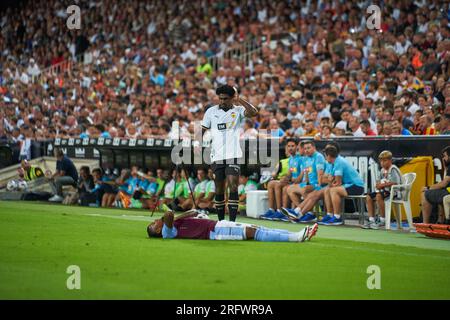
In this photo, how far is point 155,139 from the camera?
2161cm

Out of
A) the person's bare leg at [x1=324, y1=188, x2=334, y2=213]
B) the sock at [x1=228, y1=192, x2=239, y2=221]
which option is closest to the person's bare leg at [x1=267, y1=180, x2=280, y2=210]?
the person's bare leg at [x1=324, y1=188, x2=334, y2=213]

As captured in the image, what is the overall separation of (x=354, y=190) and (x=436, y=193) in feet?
7.47

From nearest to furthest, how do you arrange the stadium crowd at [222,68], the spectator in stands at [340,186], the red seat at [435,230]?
the red seat at [435,230], the spectator in stands at [340,186], the stadium crowd at [222,68]

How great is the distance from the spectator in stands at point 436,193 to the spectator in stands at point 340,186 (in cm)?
185

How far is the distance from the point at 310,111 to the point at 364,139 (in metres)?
3.22

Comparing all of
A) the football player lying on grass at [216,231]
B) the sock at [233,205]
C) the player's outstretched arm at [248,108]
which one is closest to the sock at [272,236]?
the football player lying on grass at [216,231]

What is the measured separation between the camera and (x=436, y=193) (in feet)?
48.1

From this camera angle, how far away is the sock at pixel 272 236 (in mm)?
11938

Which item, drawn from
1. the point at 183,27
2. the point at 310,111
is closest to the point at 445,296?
the point at 310,111

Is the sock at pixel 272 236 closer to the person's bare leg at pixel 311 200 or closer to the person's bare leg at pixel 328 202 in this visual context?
the person's bare leg at pixel 328 202

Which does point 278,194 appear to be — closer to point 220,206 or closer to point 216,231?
point 220,206

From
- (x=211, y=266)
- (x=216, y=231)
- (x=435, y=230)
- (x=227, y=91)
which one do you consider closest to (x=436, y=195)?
(x=435, y=230)

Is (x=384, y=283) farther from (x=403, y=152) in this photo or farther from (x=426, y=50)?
(x=426, y=50)

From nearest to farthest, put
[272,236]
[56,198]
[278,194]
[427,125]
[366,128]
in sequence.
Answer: [272,236]
[427,125]
[366,128]
[278,194]
[56,198]
